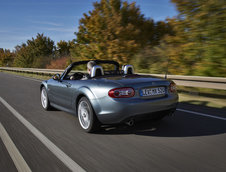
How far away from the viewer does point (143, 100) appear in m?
4.09

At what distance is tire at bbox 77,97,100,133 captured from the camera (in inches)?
171

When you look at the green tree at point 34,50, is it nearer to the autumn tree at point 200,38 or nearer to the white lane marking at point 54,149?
the autumn tree at point 200,38

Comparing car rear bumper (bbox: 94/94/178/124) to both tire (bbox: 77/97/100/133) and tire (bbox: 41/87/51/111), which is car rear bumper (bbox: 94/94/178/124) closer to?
tire (bbox: 77/97/100/133)

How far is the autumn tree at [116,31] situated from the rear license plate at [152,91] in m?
12.7

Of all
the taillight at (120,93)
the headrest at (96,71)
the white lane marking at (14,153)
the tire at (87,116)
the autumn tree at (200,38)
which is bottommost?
the white lane marking at (14,153)

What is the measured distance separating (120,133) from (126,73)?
1.62 metres

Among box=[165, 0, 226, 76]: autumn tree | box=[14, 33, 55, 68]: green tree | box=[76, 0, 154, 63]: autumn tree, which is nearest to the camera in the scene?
box=[165, 0, 226, 76]: autumn tree

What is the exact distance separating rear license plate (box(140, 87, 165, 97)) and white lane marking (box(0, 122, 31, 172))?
2.12 m

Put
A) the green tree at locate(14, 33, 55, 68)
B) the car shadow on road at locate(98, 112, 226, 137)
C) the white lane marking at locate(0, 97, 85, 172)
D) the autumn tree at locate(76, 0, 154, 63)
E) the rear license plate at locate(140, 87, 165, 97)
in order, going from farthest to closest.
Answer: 1. the green tree at locate(14, 33, 55, 68)
2. the autumn tree at locate(76, 0, 154, 63)
3. the car shadow on road at locate(98, 112, 226, 137)
4. the rear license plate at locate(140, 87, 165, 97)
5. the white lane marking at locate(0, 97, 85, 172)

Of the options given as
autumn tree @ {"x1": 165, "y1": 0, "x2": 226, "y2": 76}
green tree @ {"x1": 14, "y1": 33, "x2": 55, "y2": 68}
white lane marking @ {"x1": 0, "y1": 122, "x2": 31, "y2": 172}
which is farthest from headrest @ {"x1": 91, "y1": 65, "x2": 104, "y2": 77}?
green tree @ {"x1": 14, "y1": 33, "x2": 55, "y2": 68}

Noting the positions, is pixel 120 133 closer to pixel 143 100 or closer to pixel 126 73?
pixel 143 100

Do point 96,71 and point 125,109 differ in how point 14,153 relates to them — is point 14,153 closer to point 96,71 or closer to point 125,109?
point 125,109

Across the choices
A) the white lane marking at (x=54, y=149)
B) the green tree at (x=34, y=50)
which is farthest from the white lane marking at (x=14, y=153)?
the green tree at (x=34, y=50)

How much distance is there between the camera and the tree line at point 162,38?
965cm
